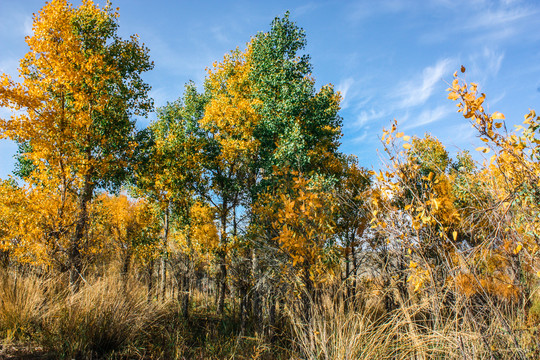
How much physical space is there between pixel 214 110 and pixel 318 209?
5.94 metres

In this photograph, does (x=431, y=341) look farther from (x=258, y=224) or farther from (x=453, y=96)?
(x=258, y=224)

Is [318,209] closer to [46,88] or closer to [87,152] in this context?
[87,152]

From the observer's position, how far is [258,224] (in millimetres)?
7227

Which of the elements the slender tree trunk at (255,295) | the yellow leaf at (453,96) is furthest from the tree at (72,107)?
the yellow leaf at (453,96)

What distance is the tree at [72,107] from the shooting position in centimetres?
637

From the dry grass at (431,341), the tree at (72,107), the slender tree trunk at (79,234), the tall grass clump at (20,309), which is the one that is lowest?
the dry grass at (431,341)

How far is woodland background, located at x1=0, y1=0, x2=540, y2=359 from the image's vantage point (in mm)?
2885

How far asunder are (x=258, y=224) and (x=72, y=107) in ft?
19.9

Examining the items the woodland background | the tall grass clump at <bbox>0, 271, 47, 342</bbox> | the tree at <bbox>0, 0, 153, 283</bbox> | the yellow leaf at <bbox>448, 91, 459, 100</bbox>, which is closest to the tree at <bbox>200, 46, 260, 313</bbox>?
the woodland background

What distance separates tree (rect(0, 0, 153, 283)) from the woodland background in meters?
0.05

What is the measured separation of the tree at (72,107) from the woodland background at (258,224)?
2.0 inches

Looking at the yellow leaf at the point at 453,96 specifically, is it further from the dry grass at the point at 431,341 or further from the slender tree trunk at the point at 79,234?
the slender tree trunk at the point at 79,234

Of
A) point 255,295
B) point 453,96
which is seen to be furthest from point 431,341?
point 255,295

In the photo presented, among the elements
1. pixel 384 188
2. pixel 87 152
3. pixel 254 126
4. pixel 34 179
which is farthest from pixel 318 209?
pixel 34 179
